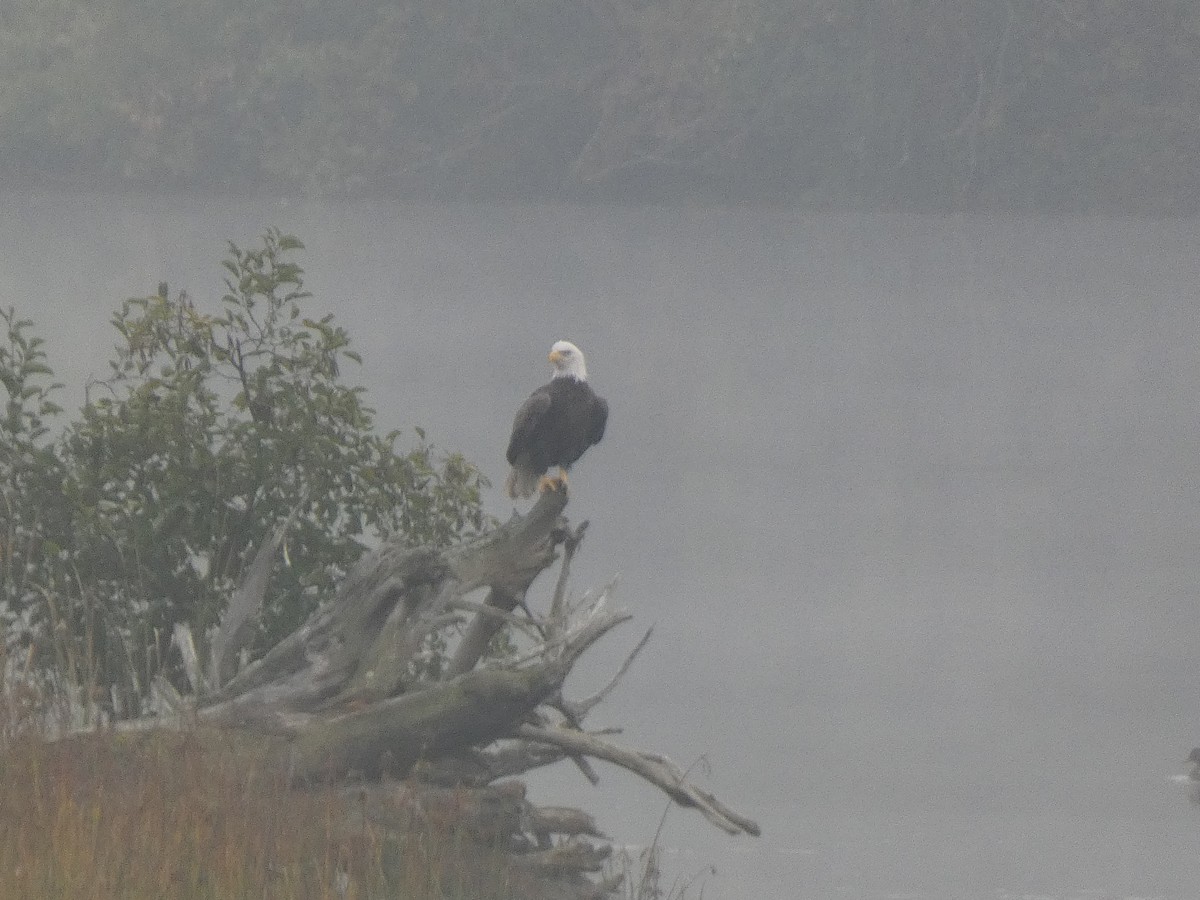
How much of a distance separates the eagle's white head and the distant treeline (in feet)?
181

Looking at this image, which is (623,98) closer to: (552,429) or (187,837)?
(552,429)

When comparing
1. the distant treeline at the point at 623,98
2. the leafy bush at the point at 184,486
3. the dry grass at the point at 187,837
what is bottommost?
the dry grass at the point at 187,837

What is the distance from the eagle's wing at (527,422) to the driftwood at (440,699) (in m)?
0.90

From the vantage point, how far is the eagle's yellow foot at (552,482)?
25.6 ft

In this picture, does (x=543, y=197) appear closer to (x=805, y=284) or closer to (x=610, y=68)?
(x=610, y=68)

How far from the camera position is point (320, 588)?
8305mm

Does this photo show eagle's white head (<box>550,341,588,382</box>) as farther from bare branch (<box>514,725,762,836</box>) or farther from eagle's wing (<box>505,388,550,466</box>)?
bare branch (<box>514,725,762,836</box>)

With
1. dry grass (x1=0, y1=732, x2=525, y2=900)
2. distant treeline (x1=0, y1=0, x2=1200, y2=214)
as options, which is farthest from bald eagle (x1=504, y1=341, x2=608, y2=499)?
distant treeline (x1=0, y1=0, x2=1200, y2=214)

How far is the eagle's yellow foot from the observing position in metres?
7.81

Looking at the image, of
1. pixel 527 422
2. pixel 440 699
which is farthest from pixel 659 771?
pixel 527 422

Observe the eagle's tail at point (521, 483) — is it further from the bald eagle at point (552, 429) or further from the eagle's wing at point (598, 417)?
the eagle's wing at point (598, 417)

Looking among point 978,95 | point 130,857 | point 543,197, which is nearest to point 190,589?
point 130,857

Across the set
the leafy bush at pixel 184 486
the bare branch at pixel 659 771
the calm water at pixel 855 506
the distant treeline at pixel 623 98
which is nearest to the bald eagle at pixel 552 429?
the leafy bush at pixel 184 486

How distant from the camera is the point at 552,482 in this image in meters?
8.20
